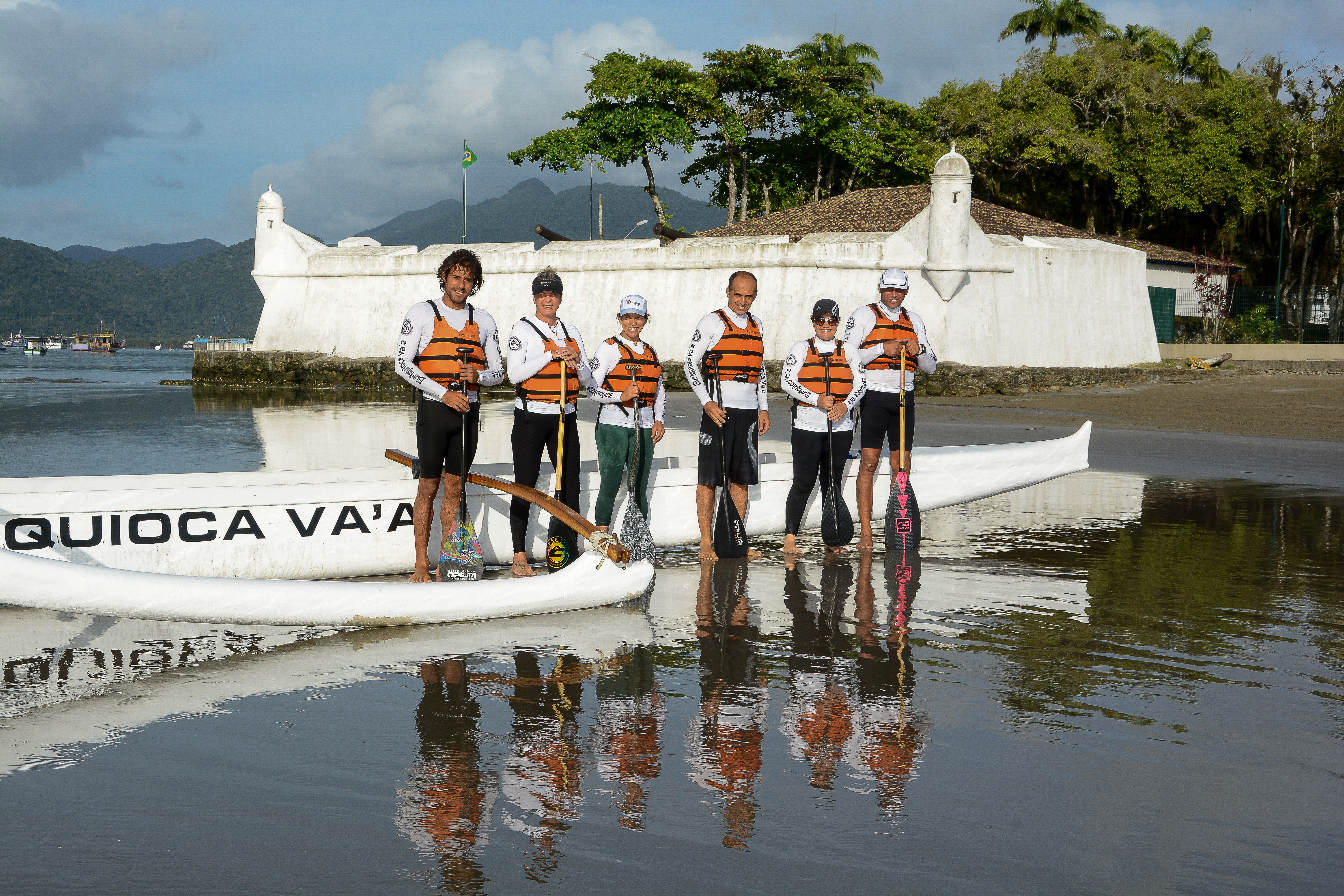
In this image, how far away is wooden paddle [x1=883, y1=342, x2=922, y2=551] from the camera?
7434 millimetres

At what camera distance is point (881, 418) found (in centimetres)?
737

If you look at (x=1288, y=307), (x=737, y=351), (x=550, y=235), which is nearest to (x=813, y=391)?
(x=737, y=351)

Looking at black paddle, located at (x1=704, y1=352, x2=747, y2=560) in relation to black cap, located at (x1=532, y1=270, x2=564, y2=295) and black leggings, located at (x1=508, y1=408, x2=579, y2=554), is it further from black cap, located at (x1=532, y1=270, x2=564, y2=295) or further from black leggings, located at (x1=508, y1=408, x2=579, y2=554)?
black cap, located at (x1=532, y1=270, x2=564, y2=295)

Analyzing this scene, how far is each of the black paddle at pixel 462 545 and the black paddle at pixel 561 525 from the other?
436 mm

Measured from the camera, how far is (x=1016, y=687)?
4328mm

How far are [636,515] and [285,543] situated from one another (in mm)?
1997

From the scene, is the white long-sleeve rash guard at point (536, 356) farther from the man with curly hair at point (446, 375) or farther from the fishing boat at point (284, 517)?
the fishing boat at point (284, 517)

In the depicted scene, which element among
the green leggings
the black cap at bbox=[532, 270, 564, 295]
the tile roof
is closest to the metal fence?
the tile roof

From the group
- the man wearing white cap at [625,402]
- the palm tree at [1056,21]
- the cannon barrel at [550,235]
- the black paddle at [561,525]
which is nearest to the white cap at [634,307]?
the man wearing white cap at [625,402]

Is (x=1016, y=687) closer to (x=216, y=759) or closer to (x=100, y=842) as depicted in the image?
(x=216, y=759)

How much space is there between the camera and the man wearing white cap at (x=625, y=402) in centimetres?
648

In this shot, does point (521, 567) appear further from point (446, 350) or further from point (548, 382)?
point (446, 350)

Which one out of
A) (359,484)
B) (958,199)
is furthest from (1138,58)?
(359,484)

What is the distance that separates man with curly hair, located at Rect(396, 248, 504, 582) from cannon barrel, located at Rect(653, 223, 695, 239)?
84.5ft
